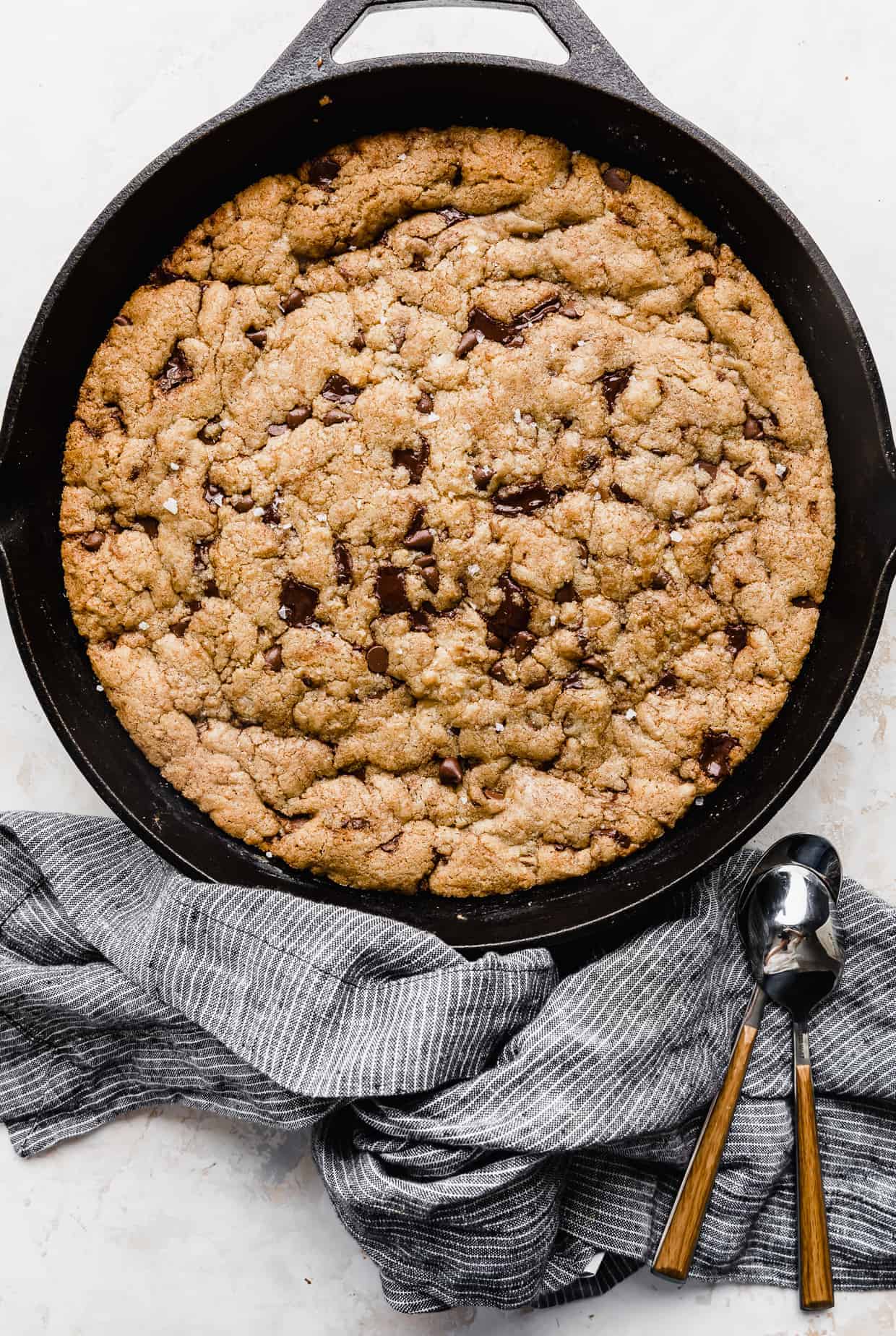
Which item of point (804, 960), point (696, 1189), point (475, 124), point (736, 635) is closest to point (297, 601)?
point (736, 635)

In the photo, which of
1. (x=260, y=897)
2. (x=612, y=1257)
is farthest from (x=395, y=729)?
(x=612, y=1257)

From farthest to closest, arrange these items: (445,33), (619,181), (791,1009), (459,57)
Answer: (445,33), (791,1009), (619,181), (459,57)

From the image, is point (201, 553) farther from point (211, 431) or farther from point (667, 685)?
point (667, 685)

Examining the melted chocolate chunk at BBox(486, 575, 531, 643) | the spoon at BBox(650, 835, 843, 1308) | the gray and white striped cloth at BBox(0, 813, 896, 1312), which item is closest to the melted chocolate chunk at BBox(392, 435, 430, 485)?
the melted chocolate chunk at BBox(486, 575, 531, 643)

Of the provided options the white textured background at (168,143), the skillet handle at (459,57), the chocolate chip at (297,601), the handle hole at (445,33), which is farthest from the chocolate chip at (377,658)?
the handle hole at (445,33)

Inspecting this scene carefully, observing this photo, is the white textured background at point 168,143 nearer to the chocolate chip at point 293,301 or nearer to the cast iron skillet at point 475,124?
the cast iron skillet at point 475,124

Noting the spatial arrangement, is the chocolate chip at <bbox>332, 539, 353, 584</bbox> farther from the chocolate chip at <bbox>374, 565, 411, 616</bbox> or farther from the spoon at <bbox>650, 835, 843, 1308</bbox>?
the spoon at <bbox>650, 835, 843, 1308</bbox>
